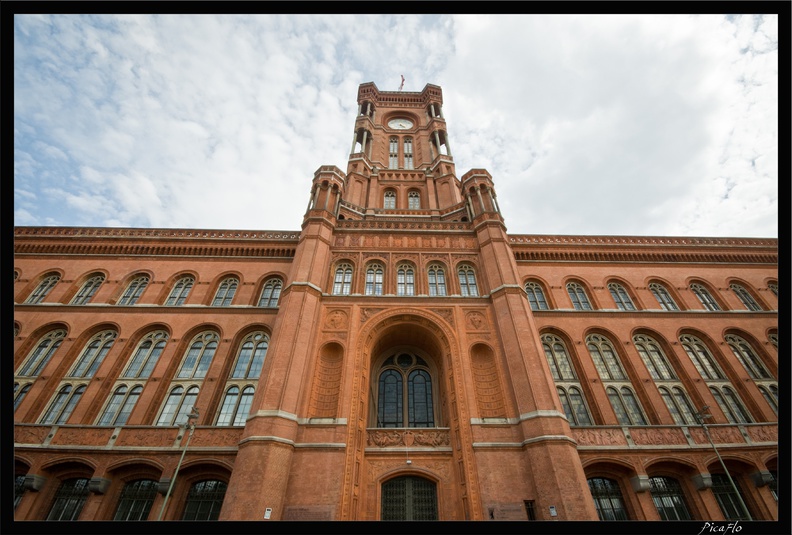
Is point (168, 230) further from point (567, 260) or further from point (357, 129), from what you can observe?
point (567, 260)

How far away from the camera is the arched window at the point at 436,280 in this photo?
1938 cm

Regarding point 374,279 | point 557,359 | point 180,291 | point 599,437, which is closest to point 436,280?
point 374,279

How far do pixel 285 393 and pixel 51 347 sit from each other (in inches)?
578

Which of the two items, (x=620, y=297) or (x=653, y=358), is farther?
(x=620, y=297)

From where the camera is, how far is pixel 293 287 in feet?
57.3

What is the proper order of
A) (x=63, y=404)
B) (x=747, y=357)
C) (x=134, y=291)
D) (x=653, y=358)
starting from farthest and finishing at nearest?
(x=134, y=291) < (x=747, y=357) < (x=653, y=358) < (x=63, y=404)

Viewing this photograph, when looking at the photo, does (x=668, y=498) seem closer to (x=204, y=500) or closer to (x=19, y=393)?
(x=204, y=500)

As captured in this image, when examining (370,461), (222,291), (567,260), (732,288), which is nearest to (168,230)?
(222,291)

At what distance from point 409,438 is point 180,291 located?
52.8 feet

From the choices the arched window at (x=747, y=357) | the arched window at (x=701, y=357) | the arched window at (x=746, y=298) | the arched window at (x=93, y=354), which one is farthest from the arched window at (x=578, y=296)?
the arched window at (x=93, y=354)

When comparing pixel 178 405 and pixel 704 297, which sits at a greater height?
pixel 704 297

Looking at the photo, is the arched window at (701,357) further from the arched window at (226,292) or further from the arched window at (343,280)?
the arched window at (226,292)

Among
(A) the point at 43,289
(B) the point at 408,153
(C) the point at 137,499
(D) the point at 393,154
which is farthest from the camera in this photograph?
(B) the point at 408,153

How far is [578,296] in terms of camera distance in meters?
21.6
